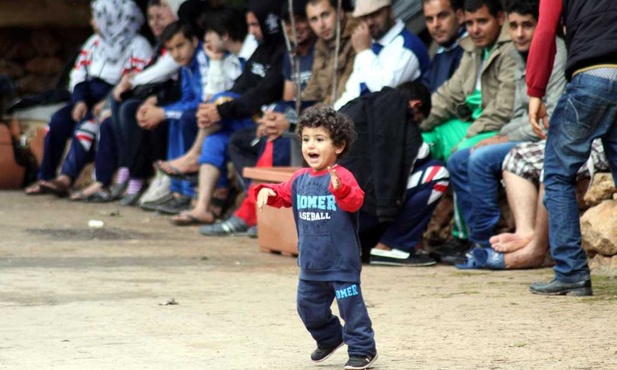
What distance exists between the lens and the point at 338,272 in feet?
14.9

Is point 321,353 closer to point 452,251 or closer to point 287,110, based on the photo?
point 452,251

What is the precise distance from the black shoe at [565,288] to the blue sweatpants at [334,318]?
1644 millimetres

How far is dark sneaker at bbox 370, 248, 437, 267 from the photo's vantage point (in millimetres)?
7410

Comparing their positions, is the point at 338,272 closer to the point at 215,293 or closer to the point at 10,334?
the point at 10,334

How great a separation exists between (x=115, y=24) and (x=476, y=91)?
4922 millimetres

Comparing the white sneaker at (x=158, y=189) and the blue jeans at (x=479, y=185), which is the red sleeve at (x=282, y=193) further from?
the white sneaker at (x=158, y=189)

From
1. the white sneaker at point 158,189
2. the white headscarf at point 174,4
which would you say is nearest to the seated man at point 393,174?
the white sneaker at point 158,189

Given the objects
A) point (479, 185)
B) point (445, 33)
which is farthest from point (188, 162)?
point (479, 185)


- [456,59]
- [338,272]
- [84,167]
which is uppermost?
[456,59]

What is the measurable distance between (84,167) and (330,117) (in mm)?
8122

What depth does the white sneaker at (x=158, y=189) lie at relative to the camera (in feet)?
34.7

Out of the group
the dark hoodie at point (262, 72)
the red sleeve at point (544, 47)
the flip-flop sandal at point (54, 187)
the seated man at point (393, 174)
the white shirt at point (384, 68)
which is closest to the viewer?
the red sleeve at point (544, 47)

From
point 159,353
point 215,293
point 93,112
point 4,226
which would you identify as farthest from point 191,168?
point 159,353

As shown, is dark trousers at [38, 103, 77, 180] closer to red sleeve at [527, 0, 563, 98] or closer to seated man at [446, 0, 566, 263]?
seated man at [446, 0, 566, 263]
